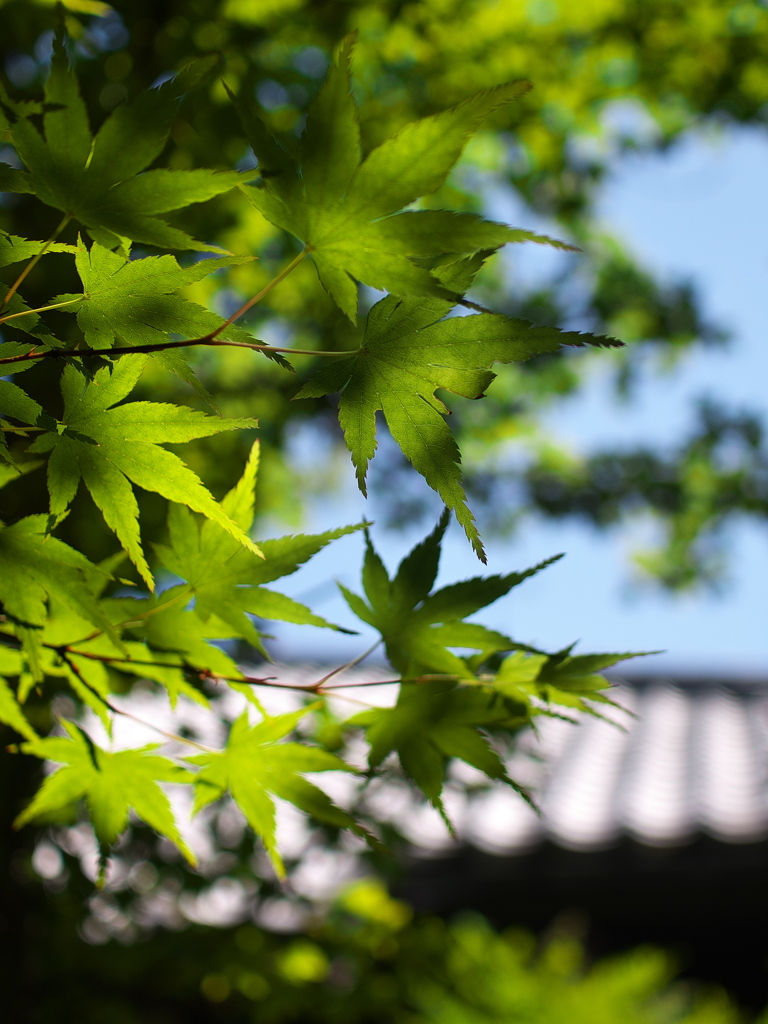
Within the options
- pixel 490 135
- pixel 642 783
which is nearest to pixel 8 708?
pixel 490 135

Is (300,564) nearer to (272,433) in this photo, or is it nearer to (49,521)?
(49,521)

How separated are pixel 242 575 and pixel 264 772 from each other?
0.72 ft

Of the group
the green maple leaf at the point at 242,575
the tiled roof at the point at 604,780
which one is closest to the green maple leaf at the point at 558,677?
the green maple leaf at the point at 242,575

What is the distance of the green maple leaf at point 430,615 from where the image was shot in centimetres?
80

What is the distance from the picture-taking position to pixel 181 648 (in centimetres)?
82

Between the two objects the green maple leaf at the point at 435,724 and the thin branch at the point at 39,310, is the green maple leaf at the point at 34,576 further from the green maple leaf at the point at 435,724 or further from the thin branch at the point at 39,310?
the green maple leaf at the point at 435,724

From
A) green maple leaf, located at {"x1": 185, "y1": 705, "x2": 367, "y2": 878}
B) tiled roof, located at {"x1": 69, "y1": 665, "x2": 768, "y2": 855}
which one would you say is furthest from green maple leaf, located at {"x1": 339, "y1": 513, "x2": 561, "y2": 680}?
tiled roof, located at {"x1": 69, "y1": 665, "x2": 768, "y2": 855}

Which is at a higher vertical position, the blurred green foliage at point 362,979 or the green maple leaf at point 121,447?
the green maple leaf at point 121,447

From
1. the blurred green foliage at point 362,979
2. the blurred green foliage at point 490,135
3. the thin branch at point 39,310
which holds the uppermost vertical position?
the thin branch at point 39,310

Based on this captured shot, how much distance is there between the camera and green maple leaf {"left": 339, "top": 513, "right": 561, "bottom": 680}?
0.80m

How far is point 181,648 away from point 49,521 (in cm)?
24

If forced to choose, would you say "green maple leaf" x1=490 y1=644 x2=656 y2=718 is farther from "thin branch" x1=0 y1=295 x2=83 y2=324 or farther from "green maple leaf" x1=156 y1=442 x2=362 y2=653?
"thin branch" x1=0 y1=295 x2=83 y2=324

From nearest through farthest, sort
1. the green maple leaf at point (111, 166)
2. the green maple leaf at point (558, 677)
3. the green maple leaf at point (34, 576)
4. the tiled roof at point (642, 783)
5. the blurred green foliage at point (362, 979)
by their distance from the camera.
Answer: the green maple leaf at point (111, 166) → the green maple leaf at point (34, 576) → the green maple leaf at point (558, 677) → the blurred green foliage at point (362, 979) → the tiled roof at point (642, 783)

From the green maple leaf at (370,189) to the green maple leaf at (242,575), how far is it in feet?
0.83
